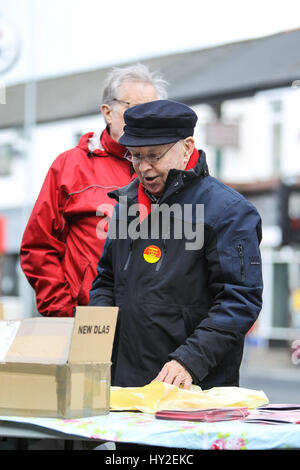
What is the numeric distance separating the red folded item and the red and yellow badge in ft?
1.94

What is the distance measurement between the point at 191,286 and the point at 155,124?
50 centimetres

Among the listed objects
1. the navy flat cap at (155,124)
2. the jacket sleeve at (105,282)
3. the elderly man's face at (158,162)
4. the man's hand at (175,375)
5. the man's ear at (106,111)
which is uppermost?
the man's ear at (106,111)

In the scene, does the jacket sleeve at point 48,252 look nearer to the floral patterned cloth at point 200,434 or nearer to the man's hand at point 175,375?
the man's hand at point 175,375

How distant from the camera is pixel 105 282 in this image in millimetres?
2805

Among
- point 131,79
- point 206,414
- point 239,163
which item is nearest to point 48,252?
point 131,79

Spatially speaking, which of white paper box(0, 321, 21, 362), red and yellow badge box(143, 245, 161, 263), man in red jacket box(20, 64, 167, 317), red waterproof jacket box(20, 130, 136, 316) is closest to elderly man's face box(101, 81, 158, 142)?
man in red jacket box(20, 64, 167, 317)

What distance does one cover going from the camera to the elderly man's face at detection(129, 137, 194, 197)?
2502 millimetres

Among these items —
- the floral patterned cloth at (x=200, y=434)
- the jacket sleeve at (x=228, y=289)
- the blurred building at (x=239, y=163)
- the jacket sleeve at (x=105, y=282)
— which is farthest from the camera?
the blurred building at (x=239, y=163)

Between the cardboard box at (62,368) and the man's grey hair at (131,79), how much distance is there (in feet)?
4.11

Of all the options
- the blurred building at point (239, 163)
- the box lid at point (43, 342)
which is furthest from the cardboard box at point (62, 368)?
the blurred building at point (239, 163)

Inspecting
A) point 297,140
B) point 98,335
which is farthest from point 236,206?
point 297,140

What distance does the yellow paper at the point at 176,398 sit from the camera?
215cm

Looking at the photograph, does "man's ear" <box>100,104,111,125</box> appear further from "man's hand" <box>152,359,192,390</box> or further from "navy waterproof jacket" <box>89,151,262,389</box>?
"man's hand" <box>152,359,192,390</box>
